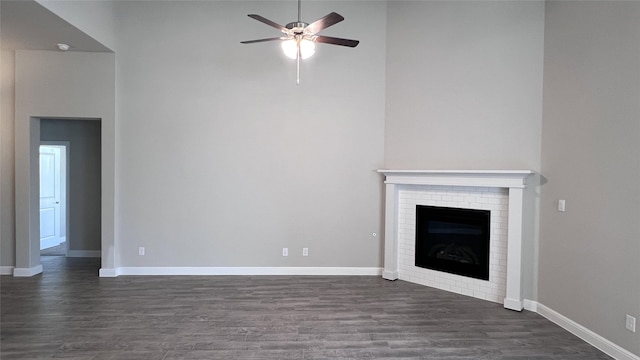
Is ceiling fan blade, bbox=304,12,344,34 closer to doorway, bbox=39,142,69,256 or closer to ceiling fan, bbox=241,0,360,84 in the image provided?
ceiling fan, bbox=241,0,360,84

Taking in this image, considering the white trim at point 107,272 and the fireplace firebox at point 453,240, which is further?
the white trim at point 107,272

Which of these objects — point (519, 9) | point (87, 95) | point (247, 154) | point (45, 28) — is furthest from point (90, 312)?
point (519, 9)

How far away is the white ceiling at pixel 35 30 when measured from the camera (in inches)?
129

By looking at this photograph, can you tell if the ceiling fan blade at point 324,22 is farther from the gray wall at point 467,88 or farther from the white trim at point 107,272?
the white trim at point 107,272

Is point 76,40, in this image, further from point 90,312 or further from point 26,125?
point 90,312

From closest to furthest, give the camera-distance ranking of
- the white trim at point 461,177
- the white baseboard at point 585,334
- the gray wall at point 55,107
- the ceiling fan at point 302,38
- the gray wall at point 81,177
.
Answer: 1. the white baseboard at point 585,334
2. the ceiling fan at point 302,38
3. the white trim at point 461,177
4. the gray wall at point 55,107
5. the gray wall at point 81,177

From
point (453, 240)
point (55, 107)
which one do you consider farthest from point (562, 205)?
point (55, 107)

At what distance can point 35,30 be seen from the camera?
12.5 ft

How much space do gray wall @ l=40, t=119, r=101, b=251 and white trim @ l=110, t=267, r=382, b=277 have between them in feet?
5.48

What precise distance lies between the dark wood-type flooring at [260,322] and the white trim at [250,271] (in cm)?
26

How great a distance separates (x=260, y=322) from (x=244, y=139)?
8.58 feet

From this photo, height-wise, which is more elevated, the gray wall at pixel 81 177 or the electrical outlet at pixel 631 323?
the gray wall at pixel 81 177

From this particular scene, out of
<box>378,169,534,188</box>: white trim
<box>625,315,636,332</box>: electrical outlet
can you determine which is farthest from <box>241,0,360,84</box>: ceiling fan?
<box>625,315,636,332</box>: electrical outlet

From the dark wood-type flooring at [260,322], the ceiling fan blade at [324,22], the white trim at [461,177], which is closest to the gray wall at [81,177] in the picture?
the dark wood-type flooring at [260,322]
